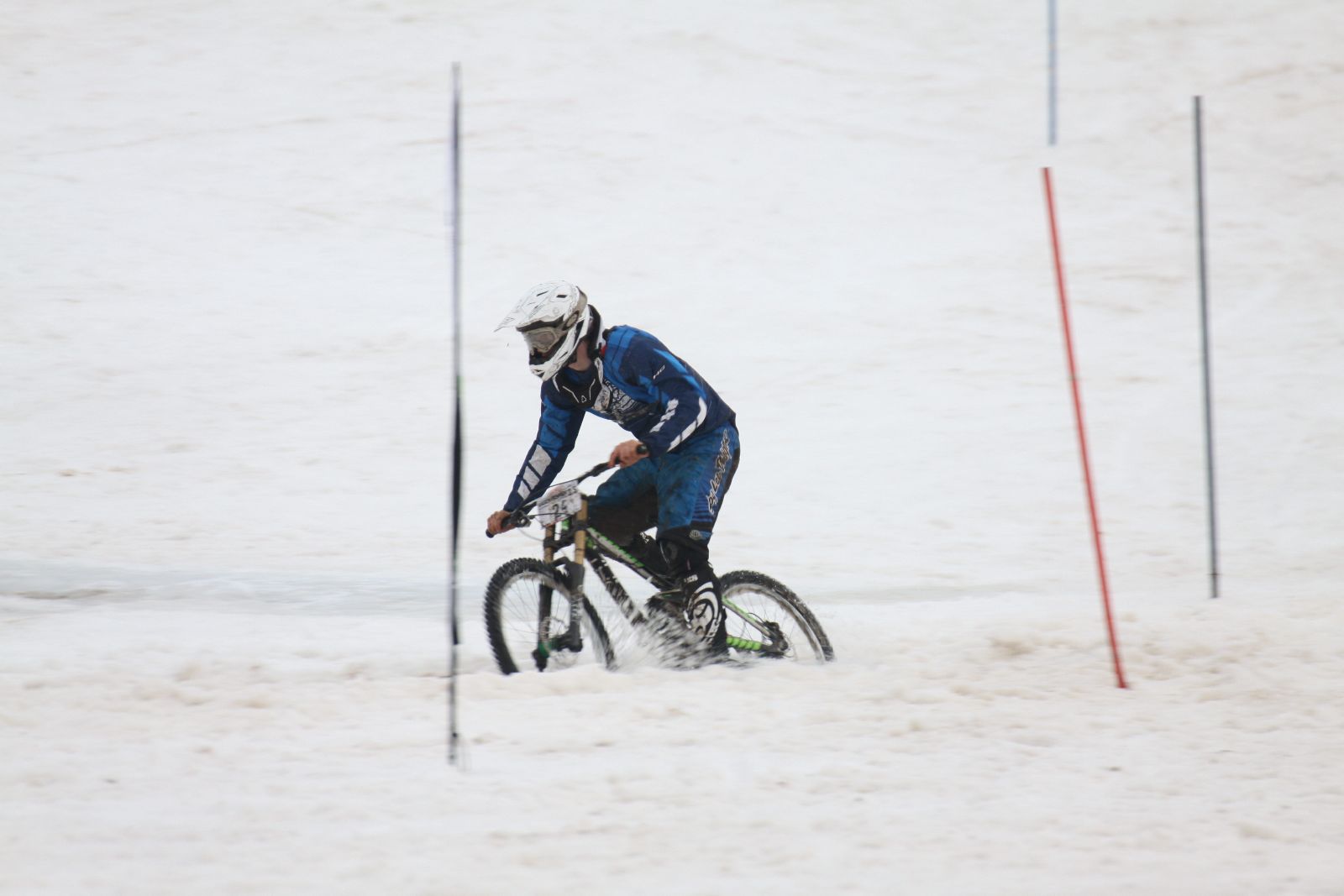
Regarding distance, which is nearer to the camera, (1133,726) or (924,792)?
(924,792)

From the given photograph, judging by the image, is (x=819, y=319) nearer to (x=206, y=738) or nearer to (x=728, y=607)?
(x=728, y=607)

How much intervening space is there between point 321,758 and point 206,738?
1.83ft

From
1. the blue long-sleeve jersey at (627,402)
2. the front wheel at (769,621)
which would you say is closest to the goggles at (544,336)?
the blue long-sleeve jersey at (627,402)

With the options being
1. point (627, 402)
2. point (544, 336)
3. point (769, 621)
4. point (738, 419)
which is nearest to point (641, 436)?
Answer: point (627, 402)

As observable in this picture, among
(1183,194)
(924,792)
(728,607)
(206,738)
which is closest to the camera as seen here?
(924,792)

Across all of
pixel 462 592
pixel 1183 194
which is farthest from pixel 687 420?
pixel 1183 194

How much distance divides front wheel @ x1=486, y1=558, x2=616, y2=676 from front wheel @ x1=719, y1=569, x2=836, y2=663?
694 millimetres

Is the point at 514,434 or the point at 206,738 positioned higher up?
the point at 514,434

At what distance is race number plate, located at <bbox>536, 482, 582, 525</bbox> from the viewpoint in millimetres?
6207

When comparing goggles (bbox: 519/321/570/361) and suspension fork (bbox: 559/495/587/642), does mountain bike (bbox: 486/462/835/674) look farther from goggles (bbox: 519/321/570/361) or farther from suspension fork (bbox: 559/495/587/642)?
goggles (bbox: 519/321/570/361)

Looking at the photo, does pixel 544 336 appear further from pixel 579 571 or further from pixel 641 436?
pixel 579 571

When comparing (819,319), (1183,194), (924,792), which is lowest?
(924,792)

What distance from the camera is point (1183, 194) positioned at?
22.5 metres

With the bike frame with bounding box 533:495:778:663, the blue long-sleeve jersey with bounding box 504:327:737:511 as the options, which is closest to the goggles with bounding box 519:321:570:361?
→ the blue long-sleeve jersey with bounding box 504:327:737:511
